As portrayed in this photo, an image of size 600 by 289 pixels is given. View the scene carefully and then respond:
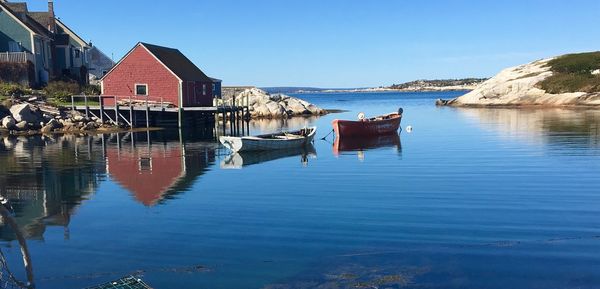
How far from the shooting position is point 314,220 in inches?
527

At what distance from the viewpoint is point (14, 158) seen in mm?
27062

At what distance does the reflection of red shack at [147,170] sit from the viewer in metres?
18.1

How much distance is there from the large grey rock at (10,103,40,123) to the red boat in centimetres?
2491

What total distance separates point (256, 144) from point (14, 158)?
12779 millimetres

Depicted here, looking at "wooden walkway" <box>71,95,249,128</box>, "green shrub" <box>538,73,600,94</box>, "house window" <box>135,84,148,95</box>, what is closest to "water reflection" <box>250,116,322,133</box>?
"wooden walkway" <box>71,95,249,128</box>

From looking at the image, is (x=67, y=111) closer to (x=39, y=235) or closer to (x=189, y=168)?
(x=189, y=168)

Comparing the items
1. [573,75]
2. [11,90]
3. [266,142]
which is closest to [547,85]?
[573,75]

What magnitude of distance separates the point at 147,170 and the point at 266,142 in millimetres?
7841

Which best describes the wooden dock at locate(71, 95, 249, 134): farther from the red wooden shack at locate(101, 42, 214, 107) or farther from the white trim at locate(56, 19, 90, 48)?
the white trim at locate(56, 19, 90, 48)

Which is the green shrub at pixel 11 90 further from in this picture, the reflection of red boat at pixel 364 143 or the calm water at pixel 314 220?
the reflection of red boat at pixel 364 143

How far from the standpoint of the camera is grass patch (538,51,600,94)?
236 feet

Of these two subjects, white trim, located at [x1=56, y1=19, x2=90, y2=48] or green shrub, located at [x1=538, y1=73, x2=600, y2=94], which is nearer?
white trim, located at [x1=56, y1=19, x2=90, y2=48]

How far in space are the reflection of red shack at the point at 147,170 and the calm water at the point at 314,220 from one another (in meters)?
0.11

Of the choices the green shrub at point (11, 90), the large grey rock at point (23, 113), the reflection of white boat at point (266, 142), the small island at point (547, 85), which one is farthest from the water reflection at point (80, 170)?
the small island at point (547, 85)
